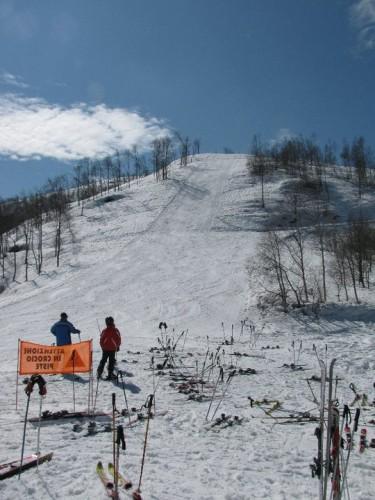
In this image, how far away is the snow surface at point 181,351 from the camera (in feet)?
22.2

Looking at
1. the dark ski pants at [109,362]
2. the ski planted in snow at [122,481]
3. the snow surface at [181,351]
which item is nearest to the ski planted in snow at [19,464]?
the snow surface at [181,351]

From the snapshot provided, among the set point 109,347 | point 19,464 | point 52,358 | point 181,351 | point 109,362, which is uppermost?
point 52,358

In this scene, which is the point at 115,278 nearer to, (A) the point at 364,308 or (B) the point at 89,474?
(A) the point at 364,308

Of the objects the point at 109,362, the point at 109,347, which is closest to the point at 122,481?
the point at 109,362

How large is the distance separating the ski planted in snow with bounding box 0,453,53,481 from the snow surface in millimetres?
119

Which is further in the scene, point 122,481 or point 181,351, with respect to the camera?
point 181,351

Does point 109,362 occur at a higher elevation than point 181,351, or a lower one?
higher

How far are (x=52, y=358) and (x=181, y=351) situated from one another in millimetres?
9419

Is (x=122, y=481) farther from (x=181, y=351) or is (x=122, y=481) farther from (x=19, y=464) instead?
(x=181, y=351)

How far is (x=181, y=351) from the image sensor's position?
20203 mm

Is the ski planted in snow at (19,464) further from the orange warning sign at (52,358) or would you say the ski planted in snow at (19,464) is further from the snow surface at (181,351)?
the orange warning sign at (52,358)

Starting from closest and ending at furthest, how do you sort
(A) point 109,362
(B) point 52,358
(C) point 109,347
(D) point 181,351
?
(B) point 52,358 → (A) point 109,362 → (C) point 109,347 → (D) point 181,351

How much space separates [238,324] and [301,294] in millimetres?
8196

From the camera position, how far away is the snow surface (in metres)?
6.77
